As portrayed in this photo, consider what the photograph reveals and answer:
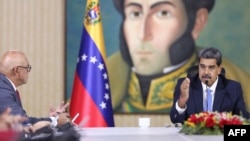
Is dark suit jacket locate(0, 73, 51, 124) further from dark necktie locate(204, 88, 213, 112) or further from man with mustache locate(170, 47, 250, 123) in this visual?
dark necktie locate(204, 88, 213, 112)

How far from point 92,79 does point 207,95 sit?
1.10 meters

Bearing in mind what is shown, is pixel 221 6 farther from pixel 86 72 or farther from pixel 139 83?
pixel 86 72

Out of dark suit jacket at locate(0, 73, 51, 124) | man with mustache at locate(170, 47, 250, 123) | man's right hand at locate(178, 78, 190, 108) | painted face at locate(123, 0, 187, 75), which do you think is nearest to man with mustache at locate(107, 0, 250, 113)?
painted face at locate(123, 0, 187, 75)

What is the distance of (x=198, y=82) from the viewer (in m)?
3.14

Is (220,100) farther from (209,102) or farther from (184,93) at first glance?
(184,93)

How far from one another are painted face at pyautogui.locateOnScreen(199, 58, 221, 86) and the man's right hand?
0.88 ft

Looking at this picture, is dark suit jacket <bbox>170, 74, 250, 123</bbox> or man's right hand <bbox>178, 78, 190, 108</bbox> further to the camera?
dark suit jacket <bbox>170, 74, 250, 123</bbox>

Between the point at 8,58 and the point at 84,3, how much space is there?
4.99 feet

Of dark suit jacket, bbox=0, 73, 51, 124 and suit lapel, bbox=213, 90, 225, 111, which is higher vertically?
dark suit jacket, bbox=0, 73, 51, 124

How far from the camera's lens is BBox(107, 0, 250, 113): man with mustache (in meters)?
3.96

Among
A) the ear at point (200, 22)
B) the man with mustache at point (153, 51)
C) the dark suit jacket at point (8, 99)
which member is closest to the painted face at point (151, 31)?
the man with mustache at point (153, 51)

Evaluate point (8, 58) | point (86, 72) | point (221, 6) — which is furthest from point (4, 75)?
Answer: point (221, 6)

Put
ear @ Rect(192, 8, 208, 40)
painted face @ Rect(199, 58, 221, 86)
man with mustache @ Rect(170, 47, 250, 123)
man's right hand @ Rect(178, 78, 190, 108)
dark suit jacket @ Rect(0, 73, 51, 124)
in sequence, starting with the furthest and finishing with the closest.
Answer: ear @ Rect(192, 8, 208, 40) → painted face @ Rect(199, 58, 221, 86) → man with mustache @ Rect(170, 47, 250, 123) → man's right hand @ Rect(178, 78, 190, 108) → dark suit jacket @ Rect(0, 73, 51, 124)

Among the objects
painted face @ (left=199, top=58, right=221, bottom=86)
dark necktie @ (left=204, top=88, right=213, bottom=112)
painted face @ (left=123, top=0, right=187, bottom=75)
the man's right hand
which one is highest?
painted face @ (left=123, top=0, right=187, bottom=75)
